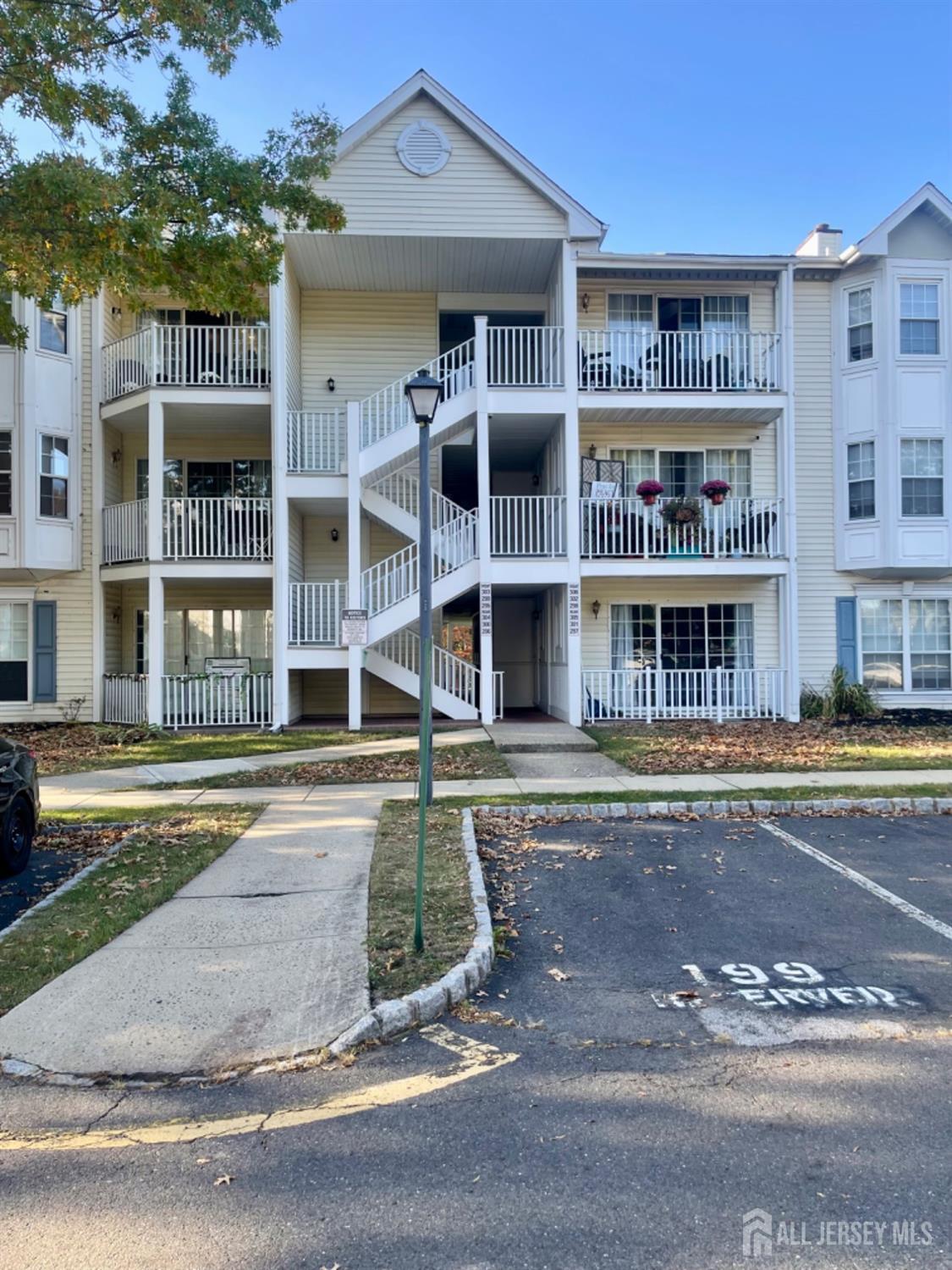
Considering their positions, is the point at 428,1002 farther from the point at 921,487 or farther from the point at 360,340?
the point at 921,487

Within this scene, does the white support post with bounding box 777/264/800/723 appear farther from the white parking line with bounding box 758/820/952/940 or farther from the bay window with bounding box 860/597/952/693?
the white parking line with bounding box 758/820/952/940

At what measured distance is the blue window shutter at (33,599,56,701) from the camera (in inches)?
674

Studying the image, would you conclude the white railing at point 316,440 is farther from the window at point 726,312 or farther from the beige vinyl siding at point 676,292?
the window at point 726,312

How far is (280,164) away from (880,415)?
12.9 m

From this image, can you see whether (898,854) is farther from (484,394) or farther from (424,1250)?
(484,394)

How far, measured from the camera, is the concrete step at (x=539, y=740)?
1270 cm

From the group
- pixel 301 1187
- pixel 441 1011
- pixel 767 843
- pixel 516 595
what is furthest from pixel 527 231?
pixel 301 1187

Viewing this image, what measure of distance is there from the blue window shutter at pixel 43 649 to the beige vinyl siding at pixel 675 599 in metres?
11.6

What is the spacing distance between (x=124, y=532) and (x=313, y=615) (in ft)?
15.2

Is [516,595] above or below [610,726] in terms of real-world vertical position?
above

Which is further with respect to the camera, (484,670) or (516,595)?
(516,595)

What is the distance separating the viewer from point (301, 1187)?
289 cm

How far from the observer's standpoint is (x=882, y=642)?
17.9 metres

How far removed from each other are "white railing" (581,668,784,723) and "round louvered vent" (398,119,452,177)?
34.6 ft
